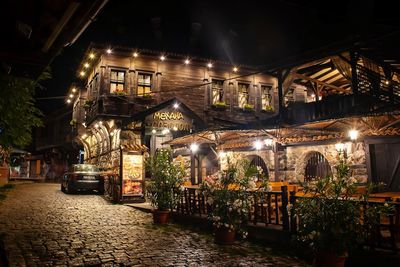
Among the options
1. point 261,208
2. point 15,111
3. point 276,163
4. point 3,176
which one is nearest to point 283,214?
point 261,208

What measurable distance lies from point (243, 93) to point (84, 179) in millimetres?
13100

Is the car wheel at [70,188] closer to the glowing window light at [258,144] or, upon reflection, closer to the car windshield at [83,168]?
the car windshield at [83,168]

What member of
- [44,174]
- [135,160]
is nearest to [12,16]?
[135,160]

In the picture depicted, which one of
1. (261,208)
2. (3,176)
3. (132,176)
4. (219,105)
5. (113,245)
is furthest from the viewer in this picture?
(3,176)

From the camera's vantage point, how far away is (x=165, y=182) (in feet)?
31.5

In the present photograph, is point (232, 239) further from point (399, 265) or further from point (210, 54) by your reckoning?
point (210, 54)

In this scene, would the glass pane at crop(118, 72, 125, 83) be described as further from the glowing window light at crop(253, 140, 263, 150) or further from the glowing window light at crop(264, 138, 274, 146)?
the glowing window light at crop(264, 138, 274, 146)

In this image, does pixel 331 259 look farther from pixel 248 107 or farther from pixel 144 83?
pixel 248 107

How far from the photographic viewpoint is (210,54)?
22469mm

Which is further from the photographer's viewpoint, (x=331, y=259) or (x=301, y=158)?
(x=301, y=158)

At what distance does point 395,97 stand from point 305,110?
3.65m

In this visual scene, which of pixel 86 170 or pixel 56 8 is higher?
pixel 56 8

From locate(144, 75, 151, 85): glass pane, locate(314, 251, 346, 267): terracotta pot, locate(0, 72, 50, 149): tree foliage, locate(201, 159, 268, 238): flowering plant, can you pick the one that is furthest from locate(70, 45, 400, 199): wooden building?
locate(0, 72, 50, 149): tree foliage

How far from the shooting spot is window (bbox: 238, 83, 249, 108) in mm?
23203
